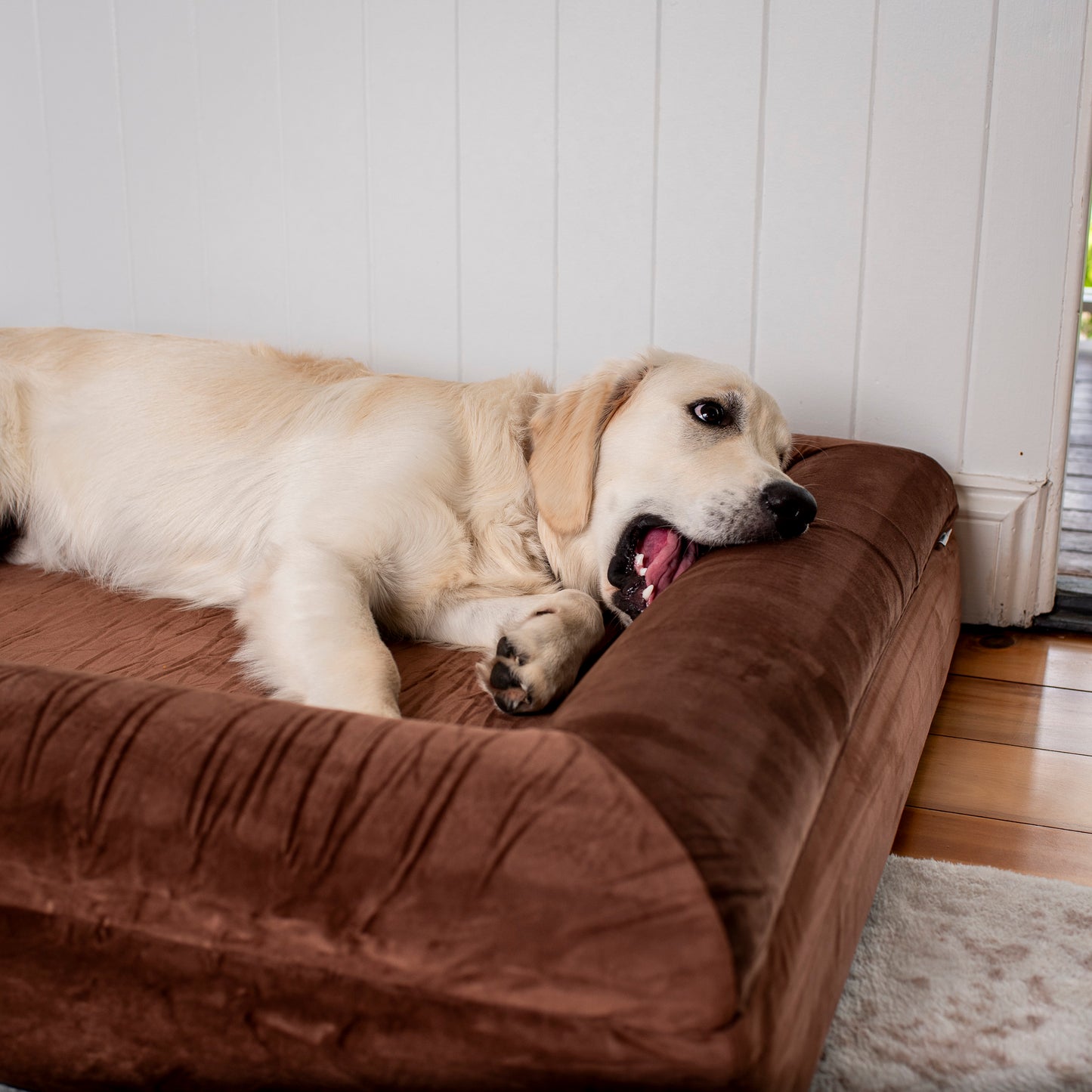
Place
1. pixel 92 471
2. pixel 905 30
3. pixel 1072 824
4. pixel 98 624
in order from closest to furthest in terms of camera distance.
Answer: pixel 1072 824 → pixel 98 624 → pixel 92 471 → pixel 905 30

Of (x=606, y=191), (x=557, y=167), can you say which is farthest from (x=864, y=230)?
(x=557, y=167)

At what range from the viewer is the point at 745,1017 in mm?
894

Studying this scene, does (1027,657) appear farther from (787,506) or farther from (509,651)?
(509,651)

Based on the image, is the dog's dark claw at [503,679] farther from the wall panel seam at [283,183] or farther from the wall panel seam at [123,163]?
the wall panel seam at [123,163]

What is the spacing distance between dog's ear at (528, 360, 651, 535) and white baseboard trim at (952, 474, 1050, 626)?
42.0 inches

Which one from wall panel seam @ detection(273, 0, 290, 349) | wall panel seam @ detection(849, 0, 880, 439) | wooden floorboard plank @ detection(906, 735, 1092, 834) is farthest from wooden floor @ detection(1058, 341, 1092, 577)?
wall panel seam @ detection(273, 0, 290, 349)

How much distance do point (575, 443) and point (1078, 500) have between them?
2608mm

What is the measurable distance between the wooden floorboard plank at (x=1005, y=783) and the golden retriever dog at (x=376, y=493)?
56 cm

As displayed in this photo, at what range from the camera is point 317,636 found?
161 centimetres

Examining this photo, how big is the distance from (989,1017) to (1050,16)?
2.01 m

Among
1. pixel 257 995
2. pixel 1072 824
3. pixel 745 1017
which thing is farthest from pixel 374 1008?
pixel 1072 824

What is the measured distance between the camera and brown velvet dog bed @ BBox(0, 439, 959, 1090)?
3.02 feet

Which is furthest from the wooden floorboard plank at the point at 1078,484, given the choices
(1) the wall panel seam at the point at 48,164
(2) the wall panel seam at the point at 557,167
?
(1) the wall panel seam at the point at 48,164

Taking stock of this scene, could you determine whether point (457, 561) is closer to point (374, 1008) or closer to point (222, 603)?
point (222, 603)
